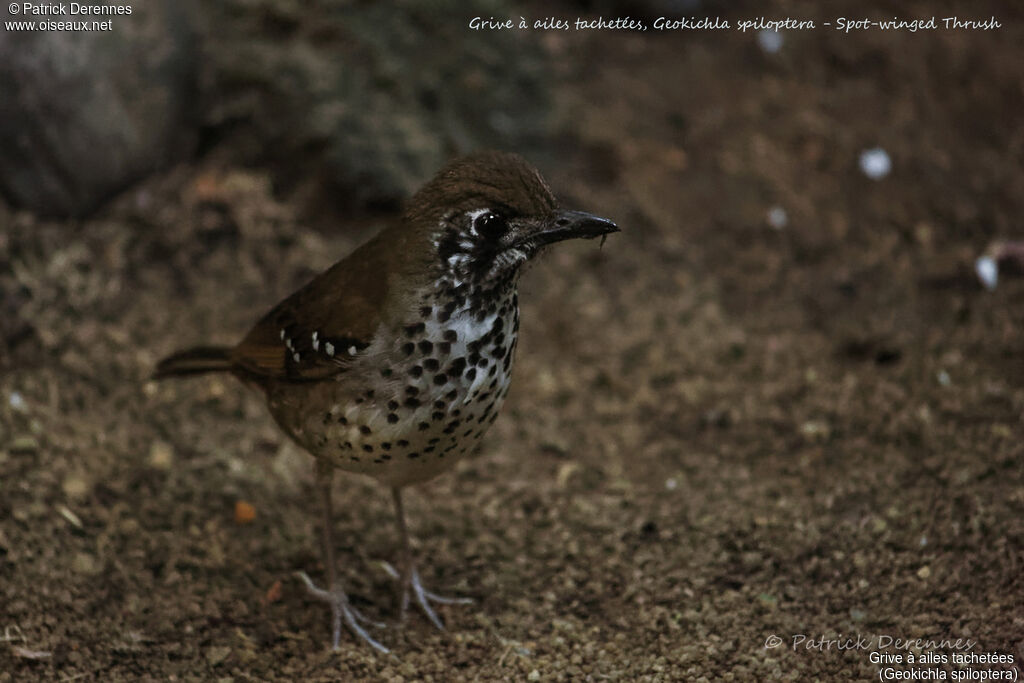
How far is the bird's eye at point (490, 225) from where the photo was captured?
3135 millimetres

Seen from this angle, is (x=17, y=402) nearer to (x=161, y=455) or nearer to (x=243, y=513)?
(x=161, y=455)

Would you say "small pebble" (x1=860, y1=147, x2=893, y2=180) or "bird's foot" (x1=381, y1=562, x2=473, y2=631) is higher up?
"small pebble" (x1=860, y1=147, x2=893, y2=180)

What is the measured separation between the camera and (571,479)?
4.63 m

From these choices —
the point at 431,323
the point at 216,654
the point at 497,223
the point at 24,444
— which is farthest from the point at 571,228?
the point at 24,444

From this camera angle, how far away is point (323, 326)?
348 centimetres

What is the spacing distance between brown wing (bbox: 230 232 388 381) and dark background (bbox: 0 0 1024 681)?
86 cm

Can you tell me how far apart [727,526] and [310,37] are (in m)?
3.51

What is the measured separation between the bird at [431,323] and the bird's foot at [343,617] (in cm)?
57

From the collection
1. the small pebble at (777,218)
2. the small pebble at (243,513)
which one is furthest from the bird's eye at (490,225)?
the small pebble at (777,218)

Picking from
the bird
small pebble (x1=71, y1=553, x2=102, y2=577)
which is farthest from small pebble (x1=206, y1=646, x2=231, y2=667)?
the bird

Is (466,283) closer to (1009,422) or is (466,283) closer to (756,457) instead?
(756,457)
